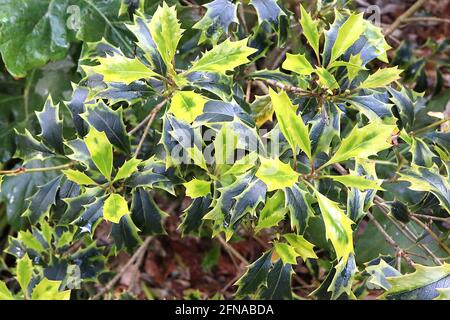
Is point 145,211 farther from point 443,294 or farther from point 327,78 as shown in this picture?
point 443,294

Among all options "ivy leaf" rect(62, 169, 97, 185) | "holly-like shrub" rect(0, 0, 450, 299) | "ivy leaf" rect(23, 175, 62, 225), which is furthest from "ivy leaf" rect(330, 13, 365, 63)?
"ivy leaf" rect(23, 175, 62, 225)

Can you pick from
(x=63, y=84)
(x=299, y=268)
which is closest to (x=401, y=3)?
(x=299, y=268)

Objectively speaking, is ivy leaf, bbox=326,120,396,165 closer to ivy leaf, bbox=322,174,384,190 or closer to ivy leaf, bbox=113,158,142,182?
ivy leaf, bbox=322,174,384,190

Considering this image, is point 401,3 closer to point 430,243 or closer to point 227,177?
point 430,243

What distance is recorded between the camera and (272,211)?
2.71 feet

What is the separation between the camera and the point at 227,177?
88 cm

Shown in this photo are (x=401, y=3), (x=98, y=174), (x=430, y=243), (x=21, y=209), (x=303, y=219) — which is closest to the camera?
(x=303, y=219)

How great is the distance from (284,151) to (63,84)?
0.78 metres

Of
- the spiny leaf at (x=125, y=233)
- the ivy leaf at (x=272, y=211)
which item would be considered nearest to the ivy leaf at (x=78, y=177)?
the spiny leaf at (x=125, y=233)

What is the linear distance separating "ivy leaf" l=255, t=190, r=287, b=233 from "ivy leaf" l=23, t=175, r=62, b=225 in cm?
43

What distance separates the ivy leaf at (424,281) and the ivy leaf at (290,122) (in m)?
0.26

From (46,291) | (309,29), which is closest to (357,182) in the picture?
(309,29)

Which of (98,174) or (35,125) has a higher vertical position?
(98,174)

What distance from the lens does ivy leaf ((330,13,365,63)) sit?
85 cm
